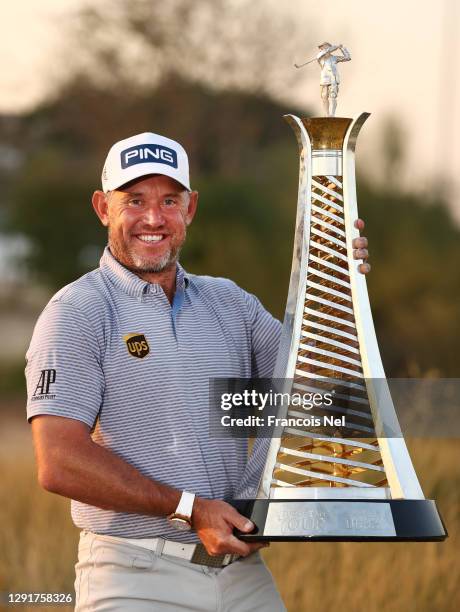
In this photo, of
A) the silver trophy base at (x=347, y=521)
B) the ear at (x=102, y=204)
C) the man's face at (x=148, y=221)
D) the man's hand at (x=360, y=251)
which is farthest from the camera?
the ear at (x=102, y=204)

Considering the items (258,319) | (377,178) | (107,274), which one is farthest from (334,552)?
(377,178)

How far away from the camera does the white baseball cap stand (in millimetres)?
A: 3766

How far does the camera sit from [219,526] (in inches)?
135

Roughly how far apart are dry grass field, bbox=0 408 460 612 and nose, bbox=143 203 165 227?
2548 millimetres

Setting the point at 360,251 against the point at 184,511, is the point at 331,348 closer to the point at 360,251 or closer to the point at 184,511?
the point at 360,251

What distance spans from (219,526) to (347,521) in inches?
15.6

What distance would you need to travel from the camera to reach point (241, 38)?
67.6ft

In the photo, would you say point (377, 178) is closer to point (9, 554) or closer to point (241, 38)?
point (241, 38)

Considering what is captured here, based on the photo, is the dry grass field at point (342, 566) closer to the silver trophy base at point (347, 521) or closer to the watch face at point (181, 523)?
the watch face at point (181, 523)

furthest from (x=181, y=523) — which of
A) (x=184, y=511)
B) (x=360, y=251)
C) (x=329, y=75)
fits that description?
(x=329, y=75)

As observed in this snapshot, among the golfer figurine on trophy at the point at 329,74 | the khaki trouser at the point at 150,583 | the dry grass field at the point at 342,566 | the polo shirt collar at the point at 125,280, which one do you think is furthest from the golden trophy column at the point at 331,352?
the dry grass field at the point at 342,566

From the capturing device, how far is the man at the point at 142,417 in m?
3.51

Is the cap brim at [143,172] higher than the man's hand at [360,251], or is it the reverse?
the cap brim at [143,172]
